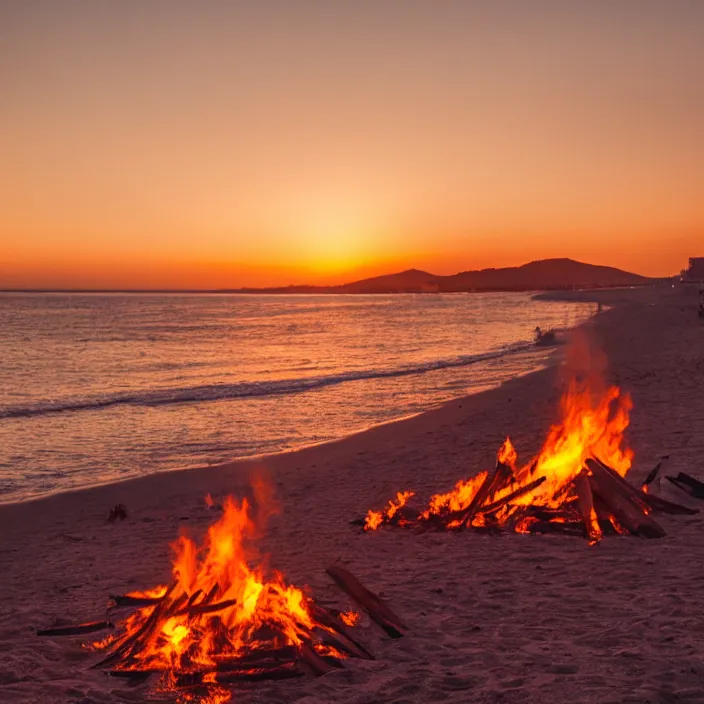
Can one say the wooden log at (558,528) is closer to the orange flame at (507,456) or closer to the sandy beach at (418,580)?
the sandy beach at (418,580)

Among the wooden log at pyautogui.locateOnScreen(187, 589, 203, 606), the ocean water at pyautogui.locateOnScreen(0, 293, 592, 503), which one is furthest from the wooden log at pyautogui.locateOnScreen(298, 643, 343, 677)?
the ocean water at pyautogui.locateOnScreen(0, 293, 592, 503)

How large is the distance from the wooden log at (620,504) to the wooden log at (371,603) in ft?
11.5

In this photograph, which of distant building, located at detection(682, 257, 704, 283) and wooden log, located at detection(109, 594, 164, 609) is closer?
wooden log, located at detection(109, 594, 164, 609)

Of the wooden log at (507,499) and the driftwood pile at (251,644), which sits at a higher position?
the wooden log at (507,499)

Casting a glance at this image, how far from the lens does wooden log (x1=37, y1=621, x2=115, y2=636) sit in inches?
241

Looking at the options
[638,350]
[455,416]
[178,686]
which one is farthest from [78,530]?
[638,350]

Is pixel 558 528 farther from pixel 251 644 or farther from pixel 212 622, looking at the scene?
pixel 212 622

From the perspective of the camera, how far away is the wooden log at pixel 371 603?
598 centimetres

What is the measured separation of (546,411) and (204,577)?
12197 mm

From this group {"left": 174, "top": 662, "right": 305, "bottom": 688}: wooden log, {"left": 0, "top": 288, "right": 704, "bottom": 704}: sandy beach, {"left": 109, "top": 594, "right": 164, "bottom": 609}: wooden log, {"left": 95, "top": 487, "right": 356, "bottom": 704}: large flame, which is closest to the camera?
{"left": 0, "top": 288, "right": 704, "bottom": 704}: sandy beach

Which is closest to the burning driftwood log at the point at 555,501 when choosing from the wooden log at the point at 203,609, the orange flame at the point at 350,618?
the orange flame at the point at 350,618

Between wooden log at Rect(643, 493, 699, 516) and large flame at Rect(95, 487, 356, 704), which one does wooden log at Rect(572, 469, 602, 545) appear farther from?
large flame at Rect(95, 487, 356, 704)

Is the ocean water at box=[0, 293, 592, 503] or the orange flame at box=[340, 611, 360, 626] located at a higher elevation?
the orange flame at box=[340, 611, 360, 626]

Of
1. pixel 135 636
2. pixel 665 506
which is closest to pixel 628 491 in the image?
pixel 665 506
